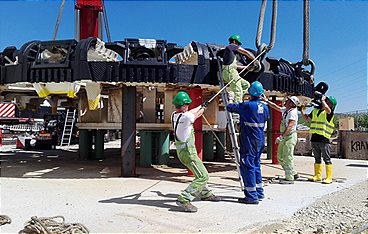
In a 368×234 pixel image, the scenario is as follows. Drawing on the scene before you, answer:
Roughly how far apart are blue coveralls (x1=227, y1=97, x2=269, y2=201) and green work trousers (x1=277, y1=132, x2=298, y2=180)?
6.79 ft

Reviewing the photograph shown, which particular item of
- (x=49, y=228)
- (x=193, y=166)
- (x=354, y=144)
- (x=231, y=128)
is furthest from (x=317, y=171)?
(x=354, y=144)

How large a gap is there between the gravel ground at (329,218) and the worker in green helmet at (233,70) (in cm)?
258

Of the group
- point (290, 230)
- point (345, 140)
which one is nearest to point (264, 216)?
point (290, 230)

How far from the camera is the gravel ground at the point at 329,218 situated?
4.57 metres

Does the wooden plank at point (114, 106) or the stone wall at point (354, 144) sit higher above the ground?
the wooden plank at point (114, 106)

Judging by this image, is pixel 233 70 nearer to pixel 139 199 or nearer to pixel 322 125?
pixel 322 125

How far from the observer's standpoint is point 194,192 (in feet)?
17.3

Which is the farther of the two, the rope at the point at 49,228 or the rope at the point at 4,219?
the rope at the point at 4,219

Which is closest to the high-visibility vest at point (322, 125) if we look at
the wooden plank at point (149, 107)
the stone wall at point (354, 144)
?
the wooden plank at point (149, 107)

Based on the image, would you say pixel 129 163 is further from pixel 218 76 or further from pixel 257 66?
pixel 257 66

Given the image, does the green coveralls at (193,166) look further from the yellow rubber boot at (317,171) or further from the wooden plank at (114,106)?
the wooden plank at (114,106)

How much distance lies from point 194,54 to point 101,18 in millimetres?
6048

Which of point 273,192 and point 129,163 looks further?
point 129,163

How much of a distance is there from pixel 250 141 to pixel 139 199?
2067 mm
